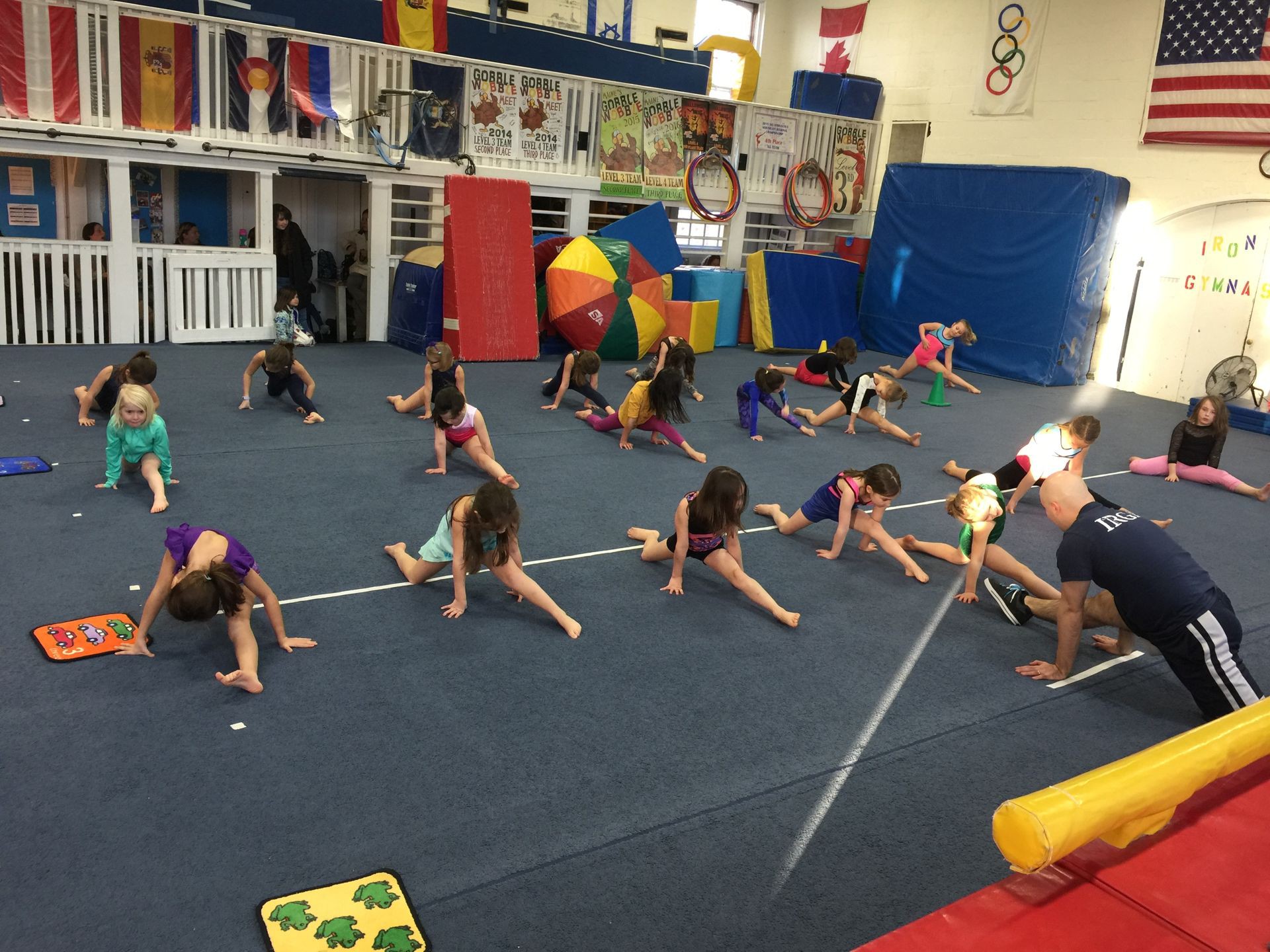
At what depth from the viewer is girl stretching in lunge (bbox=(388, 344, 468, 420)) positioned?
8.70 meters

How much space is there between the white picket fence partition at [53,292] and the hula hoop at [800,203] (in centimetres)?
987

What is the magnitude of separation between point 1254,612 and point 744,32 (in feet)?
57.9

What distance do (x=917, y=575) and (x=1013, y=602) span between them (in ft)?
2.26

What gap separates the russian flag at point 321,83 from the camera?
455 inches

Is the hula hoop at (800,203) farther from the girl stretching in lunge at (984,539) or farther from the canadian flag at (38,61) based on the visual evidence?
the girl stretching in lunge at (984,539)

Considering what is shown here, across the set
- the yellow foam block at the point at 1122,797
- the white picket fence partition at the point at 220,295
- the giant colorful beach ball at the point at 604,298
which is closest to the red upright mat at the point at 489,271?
the giant colorful beach ball at the point at 604,298

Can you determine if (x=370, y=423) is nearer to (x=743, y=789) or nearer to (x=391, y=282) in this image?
(x=391, y=282)

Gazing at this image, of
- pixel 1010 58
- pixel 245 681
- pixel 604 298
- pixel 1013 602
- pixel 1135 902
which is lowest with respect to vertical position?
pixel 245 681

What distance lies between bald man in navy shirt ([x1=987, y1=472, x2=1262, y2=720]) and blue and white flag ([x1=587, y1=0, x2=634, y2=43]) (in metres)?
16.4

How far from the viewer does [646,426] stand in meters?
8.79

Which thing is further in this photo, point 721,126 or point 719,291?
point 721,126

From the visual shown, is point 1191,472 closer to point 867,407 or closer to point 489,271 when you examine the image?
point 867,407

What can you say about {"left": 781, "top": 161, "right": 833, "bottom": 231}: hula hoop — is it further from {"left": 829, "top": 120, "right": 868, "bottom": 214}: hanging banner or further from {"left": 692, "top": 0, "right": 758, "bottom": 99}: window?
{"left": 692, "top": 0, "right": 758, "bottom": 99}: window

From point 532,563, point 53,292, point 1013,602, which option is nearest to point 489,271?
point 53,292
